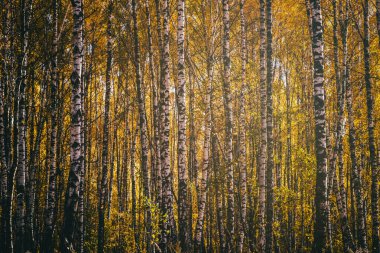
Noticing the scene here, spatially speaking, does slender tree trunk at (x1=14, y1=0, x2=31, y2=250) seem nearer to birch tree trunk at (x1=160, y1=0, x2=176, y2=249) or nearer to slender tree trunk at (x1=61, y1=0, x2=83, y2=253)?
slender tree trunk at (x1=61, y1=0, x2=83, y2=253)

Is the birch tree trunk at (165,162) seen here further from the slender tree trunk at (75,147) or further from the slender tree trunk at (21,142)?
the slender tree trunk at (21,142)

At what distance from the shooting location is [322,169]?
22.2 feet

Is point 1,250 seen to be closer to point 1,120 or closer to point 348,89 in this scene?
point 1,120

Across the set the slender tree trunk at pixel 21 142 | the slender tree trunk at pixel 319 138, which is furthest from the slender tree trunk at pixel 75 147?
the slender tree trunk at pixel 319 138

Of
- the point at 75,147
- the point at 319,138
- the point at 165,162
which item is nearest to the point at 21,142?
the point at 75,147

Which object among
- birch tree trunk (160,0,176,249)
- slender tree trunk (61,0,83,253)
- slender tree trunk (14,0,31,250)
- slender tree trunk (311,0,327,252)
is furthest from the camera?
slender tree trunk (14,0,31,250)

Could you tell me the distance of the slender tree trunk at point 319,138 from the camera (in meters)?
6.60

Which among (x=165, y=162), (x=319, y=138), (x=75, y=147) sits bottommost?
(x=165, y=162)

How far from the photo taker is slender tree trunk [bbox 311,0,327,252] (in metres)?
6.60

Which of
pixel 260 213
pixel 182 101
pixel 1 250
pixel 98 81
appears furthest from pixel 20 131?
pixel 98 81

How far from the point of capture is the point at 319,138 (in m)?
Answer: 6.82

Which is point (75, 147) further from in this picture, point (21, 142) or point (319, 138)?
point (319, 138)

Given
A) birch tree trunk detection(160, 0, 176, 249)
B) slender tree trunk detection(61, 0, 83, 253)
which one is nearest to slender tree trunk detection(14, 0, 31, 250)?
slender tree trunk detection(61, 0, 83, 253)

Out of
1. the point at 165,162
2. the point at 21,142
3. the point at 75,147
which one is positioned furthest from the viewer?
the point at 21,142
